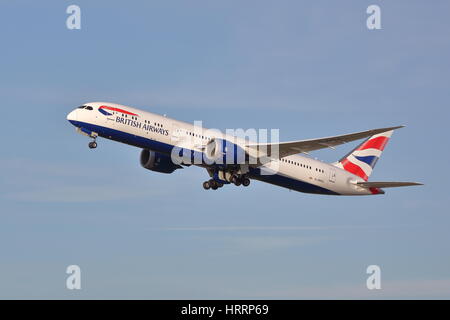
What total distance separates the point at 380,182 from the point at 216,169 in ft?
45.5

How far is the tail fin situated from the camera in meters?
69.9

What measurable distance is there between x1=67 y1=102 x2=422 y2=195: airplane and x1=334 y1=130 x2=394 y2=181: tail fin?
4.03 ft

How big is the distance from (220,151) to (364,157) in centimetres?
1877


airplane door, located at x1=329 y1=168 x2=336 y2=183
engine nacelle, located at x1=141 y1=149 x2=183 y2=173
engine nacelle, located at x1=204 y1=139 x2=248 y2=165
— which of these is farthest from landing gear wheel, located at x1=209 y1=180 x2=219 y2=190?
airplane door, located at x1=329 y1=168 x2=336 y2=183

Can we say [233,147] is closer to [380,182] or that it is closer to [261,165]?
[261,165]

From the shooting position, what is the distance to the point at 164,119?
57719 millimetres

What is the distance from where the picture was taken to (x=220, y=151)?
57344mm

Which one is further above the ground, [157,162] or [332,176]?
[157,162]

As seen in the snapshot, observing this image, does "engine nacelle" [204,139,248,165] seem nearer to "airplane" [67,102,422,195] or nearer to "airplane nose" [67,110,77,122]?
"airplane" [67,102,422,195]

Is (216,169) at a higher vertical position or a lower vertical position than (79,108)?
lower

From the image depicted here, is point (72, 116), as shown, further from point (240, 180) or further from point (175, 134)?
point (240, 180)

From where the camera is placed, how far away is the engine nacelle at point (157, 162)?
214ft

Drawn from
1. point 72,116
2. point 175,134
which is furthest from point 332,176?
point 72,116

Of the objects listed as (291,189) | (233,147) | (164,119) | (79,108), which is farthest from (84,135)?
(291,189)
